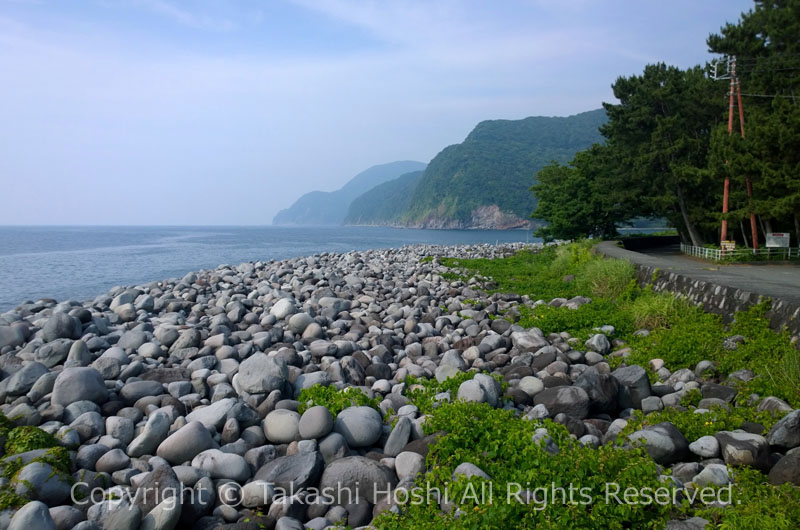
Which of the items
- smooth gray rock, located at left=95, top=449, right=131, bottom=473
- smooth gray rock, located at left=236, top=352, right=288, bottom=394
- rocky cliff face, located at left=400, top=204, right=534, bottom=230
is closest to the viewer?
smooth gray rock, located at left=95, top=449, right=131, bottom=473

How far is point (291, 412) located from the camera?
560cm

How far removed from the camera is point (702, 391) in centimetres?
630

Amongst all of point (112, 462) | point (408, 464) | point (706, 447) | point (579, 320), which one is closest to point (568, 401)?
point (706, 447)

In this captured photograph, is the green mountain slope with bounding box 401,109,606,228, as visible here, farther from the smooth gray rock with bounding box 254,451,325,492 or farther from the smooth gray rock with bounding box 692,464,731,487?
the smooth gray rock with bounding box 254,451,325,492

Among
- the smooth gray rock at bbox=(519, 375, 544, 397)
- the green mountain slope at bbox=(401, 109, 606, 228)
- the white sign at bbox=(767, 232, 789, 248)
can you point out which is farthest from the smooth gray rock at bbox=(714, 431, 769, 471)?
the green mountain slope at bbox=(401, 109, 606, 228)

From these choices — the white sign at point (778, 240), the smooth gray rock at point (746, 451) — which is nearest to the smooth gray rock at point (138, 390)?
the smooth gray rock at point (746, 451)

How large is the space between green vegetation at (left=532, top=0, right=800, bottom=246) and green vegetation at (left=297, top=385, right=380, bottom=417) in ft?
60.8

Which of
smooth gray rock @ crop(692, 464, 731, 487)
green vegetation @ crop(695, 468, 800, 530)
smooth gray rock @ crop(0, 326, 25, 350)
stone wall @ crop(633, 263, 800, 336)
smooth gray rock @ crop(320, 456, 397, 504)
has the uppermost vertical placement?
stone wall @ crop(633, 263, 800, 336)

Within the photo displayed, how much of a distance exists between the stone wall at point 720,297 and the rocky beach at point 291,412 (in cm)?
77

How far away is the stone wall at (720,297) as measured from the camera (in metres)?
7.12

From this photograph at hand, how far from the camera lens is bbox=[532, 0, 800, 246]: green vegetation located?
1838 cm

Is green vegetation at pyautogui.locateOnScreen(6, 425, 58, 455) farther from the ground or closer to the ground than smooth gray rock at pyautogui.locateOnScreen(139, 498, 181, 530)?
farther from the ground

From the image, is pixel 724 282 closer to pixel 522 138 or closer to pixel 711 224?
pixel 711 224

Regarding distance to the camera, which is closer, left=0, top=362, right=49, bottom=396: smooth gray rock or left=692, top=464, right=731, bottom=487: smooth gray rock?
left=692, top=464, right=731, bottom=487: smooth gray rock
